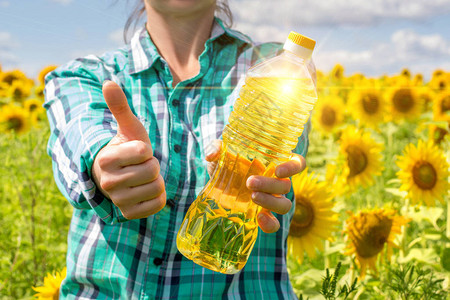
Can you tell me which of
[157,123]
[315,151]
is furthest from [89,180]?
[315,151]

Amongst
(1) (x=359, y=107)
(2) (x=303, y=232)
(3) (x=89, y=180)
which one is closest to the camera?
(3) (x=89, y=180)

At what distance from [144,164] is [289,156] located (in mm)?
283

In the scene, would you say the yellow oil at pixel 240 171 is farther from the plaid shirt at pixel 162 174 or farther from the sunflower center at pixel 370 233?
the sunflower center at pixel 370 233

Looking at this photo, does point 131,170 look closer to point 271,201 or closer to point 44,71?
point 271,201

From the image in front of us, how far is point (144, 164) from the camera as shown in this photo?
54 centimetres

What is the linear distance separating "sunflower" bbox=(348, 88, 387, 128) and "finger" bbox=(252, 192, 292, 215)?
1573 millimetres

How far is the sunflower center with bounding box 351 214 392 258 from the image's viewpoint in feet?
3.83

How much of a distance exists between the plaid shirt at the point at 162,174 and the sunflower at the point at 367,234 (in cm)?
28

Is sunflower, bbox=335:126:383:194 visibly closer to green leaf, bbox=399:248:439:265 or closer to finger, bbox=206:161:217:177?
green leaf, bbox=399:248:439:265

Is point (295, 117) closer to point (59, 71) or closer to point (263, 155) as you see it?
point (263, 155)

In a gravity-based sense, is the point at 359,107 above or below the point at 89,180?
above

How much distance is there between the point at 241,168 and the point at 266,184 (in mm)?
131

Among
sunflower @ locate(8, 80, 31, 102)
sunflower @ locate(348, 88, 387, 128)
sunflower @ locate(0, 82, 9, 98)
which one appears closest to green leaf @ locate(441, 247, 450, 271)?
sunflower @ locate(348, 88, 387, 128)

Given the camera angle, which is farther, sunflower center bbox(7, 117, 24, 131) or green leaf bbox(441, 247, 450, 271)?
sunflower center bbox(7, 117, 24, 131)
